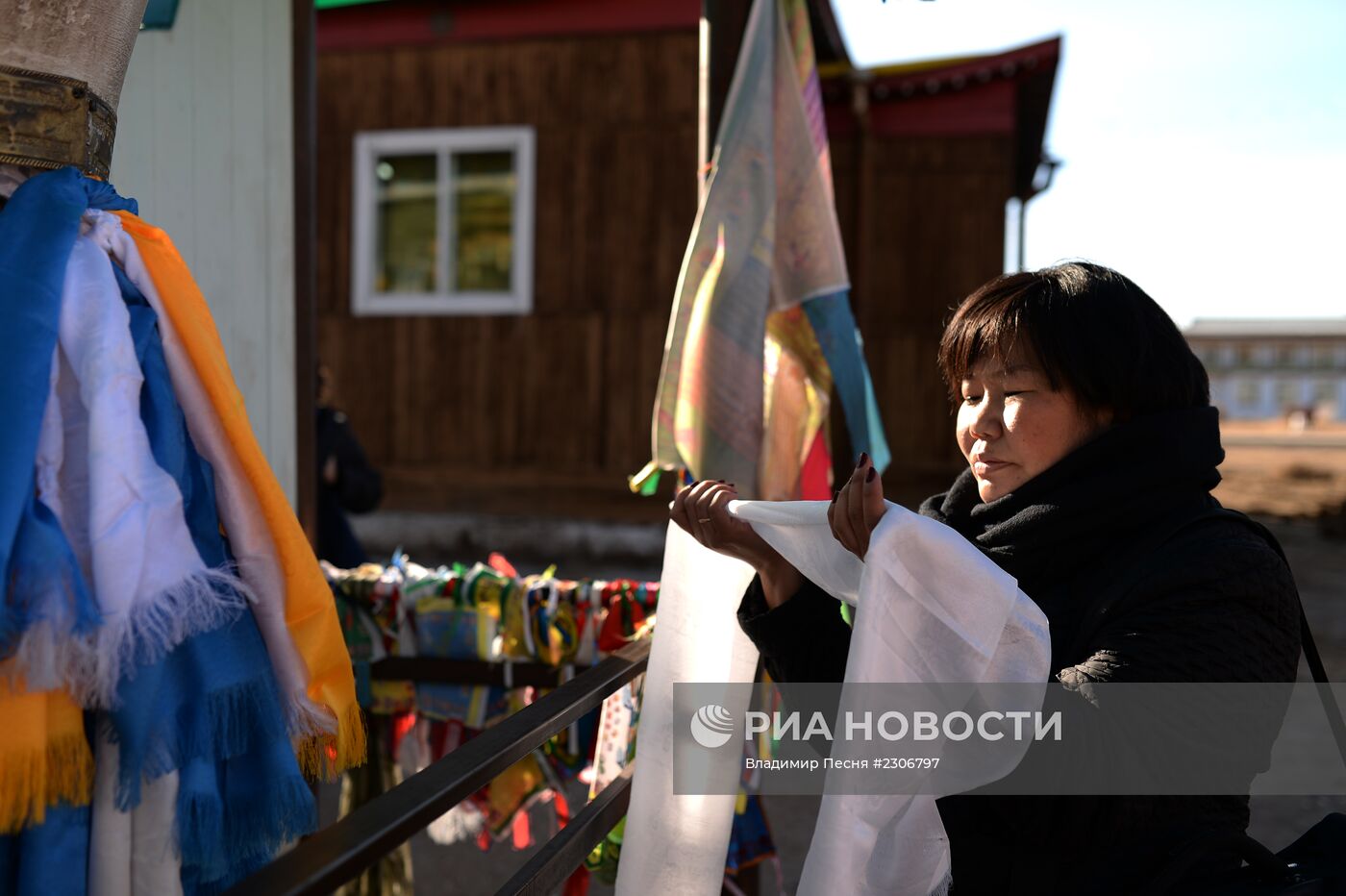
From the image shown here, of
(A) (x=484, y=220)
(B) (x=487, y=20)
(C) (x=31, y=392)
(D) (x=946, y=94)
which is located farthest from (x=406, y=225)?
(C) (x=31, y=392)

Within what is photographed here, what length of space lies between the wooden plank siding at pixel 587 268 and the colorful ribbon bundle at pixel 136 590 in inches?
252

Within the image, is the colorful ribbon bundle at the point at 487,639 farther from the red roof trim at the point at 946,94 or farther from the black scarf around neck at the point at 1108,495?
the red roof trim at the point at 946,94

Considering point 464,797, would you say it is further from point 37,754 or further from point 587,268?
point 587,268

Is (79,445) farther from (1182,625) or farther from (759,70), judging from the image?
(759,70)

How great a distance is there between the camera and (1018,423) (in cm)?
130

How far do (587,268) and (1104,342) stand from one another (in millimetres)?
6726

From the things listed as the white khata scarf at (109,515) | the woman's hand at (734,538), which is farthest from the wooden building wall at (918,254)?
the white khata scarf at (109,515)

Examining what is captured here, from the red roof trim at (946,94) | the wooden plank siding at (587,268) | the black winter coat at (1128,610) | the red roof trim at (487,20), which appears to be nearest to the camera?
the black winter coat at (1128,610)

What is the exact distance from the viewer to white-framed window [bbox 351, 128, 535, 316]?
780 centimetres

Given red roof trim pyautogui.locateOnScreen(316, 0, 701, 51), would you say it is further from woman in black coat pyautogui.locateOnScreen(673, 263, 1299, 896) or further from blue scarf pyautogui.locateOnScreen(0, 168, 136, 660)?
blue scarf pyautogui.locateOnScreen(0, 168, 136, 660)

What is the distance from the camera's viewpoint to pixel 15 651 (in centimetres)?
92

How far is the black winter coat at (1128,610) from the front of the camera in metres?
1.14

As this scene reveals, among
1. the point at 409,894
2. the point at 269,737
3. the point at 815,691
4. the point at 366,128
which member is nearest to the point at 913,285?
the point at 366,128

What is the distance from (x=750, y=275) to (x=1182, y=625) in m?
1.43
